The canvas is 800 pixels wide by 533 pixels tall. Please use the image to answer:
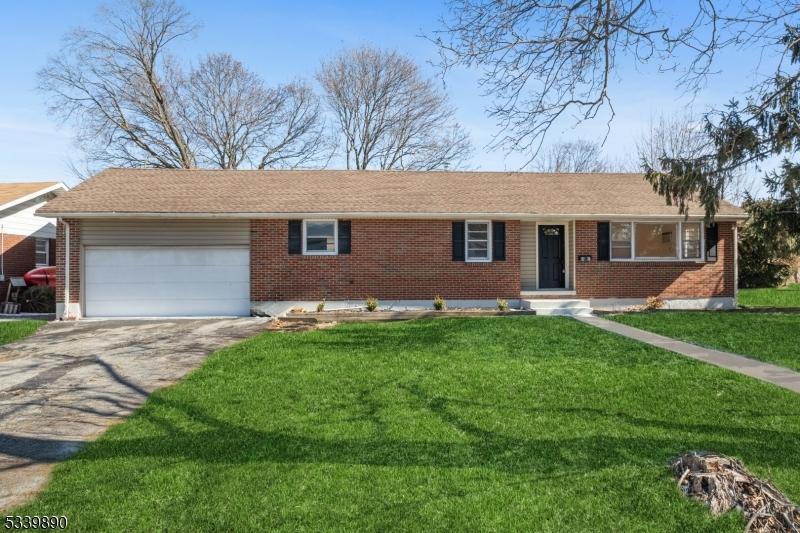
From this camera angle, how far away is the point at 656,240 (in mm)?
16516

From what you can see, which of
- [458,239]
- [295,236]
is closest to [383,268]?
[458,239]

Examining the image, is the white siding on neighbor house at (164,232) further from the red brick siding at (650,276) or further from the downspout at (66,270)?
the red brick siding at (650,276)

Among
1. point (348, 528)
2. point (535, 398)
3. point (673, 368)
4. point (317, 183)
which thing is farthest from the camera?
point (317, 183)

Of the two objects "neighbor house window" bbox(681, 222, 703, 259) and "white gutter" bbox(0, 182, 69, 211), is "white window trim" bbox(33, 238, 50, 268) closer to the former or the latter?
"white gutter" bbox(0, 182, 69, 211)

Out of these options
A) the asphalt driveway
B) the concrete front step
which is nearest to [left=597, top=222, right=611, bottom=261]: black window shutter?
the concrete front step

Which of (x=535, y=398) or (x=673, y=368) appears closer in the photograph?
(x=535, y=398)

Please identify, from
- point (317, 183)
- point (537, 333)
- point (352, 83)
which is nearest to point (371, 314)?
point (537, 333)

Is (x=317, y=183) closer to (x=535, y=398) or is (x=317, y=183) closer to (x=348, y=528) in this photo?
(x=535, y=398)

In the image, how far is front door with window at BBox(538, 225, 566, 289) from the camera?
16594 millimetres

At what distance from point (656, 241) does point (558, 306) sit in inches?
162

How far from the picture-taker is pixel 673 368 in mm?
7750

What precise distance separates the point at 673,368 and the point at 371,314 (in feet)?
25.0

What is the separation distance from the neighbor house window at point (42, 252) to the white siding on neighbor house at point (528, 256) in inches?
722

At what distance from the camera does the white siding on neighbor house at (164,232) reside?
14836 millimetres
